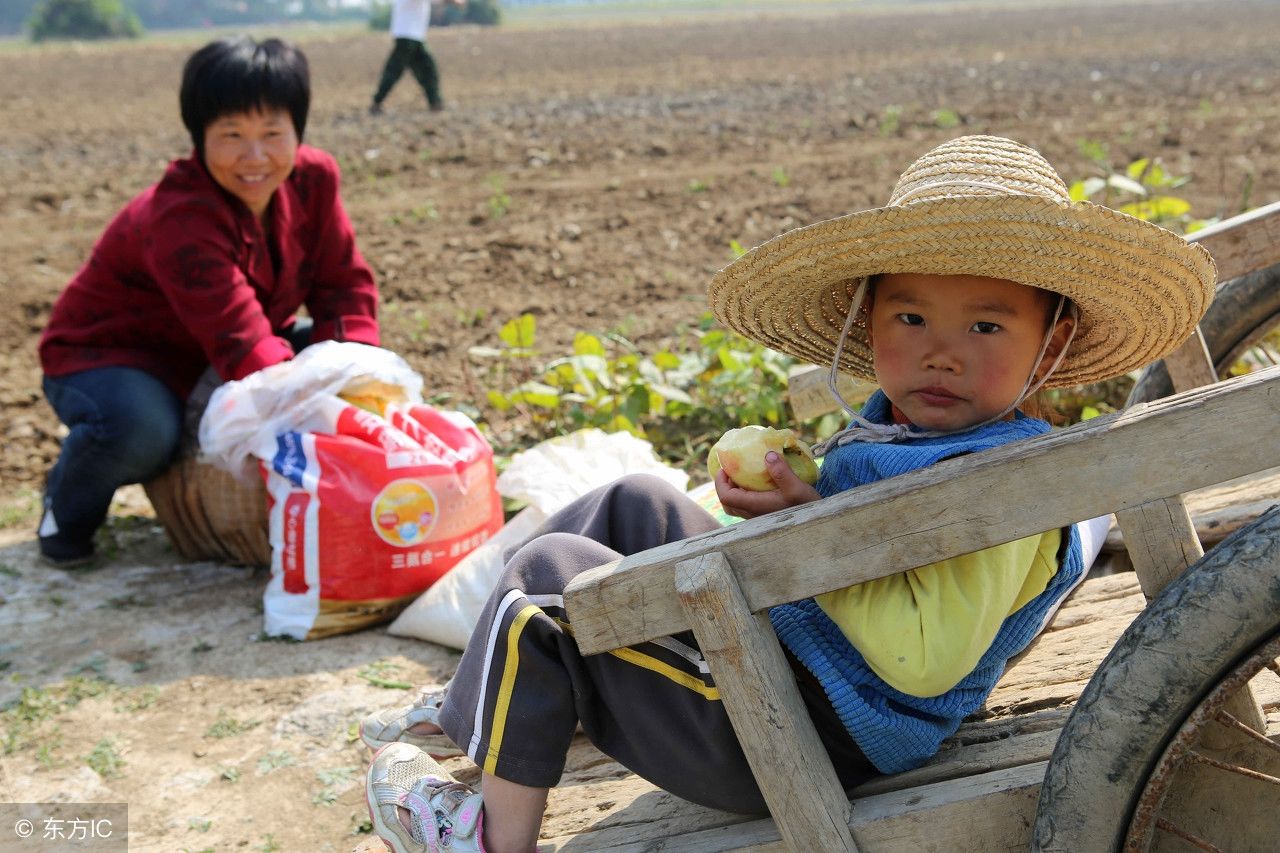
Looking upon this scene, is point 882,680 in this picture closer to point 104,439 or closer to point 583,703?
point 583,703

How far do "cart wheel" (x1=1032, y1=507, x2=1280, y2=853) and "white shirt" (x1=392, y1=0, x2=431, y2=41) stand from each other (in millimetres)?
10408

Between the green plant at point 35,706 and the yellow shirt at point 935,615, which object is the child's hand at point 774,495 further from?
the green plant at point 35,706

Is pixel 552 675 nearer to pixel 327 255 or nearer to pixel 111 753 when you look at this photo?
pixel 111 753

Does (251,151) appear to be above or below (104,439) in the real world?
above

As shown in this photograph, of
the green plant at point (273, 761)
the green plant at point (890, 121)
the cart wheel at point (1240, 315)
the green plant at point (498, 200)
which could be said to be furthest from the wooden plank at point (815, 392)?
the green plant at point (890, 121)

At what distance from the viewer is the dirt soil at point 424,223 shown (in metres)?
2.71

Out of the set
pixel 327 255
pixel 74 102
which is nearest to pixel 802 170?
pixel 327 255

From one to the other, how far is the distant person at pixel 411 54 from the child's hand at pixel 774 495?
9.93 meters

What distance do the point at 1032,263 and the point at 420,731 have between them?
4.43 feet

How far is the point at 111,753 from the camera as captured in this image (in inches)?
105

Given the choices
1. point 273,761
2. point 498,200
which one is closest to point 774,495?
point 273,761

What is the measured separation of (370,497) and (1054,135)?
22.0ft

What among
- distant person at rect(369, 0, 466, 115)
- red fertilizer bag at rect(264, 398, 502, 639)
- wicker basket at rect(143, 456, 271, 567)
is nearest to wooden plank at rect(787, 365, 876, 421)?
red fertilizer bag at rect(264, 398, 502, 639)

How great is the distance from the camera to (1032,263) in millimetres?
1638
